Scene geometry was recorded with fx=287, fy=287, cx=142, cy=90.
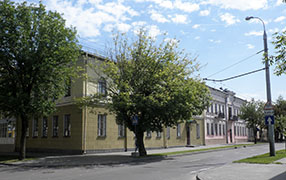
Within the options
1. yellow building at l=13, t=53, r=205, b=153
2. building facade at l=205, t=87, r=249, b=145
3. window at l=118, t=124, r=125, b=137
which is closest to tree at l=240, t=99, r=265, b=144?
building facade at l=205, t=87, r=249, b=145

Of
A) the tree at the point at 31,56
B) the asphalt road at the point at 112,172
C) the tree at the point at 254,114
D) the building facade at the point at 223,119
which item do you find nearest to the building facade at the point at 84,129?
the tree at the point at 31,56

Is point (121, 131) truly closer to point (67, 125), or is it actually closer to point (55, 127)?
point (67, 125)

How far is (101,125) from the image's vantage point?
1024 inches

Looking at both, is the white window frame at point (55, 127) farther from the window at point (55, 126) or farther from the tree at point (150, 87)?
the tree at point (150, 87)

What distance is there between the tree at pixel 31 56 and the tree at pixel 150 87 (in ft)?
9.98

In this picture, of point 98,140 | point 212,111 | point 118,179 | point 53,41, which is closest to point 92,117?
point 98,140

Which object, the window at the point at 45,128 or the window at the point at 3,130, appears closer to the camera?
the window at the point at 45,128

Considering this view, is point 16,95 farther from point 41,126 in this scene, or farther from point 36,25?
point 41,126

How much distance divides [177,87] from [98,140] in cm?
985

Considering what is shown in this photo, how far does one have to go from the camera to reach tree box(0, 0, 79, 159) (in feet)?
58.5

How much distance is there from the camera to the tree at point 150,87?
18.5 meters

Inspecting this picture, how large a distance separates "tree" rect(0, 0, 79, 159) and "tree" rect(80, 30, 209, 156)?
304cm

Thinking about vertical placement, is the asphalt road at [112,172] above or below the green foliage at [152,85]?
below

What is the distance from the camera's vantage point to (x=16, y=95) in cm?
1905
